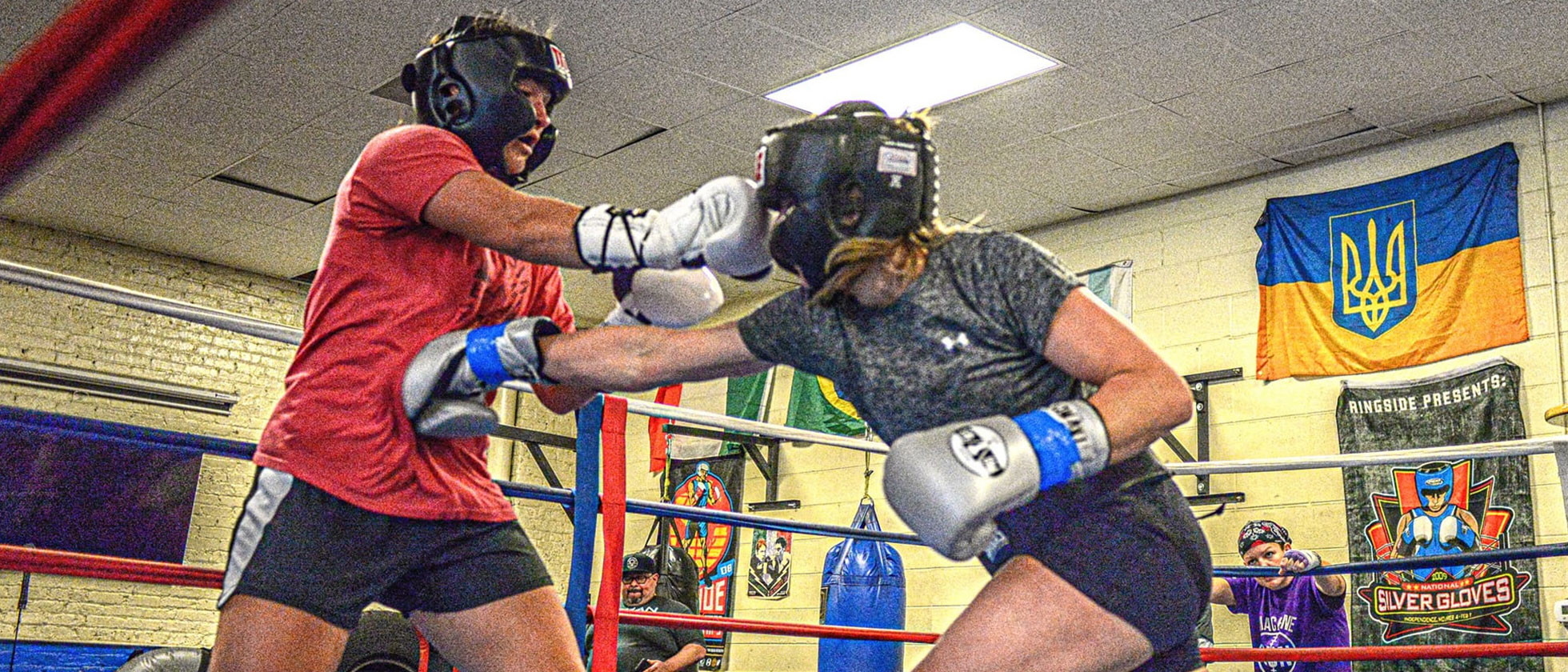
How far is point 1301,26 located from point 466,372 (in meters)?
4.18

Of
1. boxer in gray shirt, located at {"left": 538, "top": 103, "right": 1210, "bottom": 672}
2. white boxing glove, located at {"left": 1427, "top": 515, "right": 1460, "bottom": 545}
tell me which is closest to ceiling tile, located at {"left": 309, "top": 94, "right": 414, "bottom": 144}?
white boxing glove, located at {"left": 1427, "top": 515, "right": 1460, "bottom": 545}

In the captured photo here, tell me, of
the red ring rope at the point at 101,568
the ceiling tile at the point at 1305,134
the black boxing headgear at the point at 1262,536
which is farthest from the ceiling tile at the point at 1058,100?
the red ring rope at the point at 101,568

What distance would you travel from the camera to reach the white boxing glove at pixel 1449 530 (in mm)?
5379

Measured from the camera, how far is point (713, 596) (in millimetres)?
8484

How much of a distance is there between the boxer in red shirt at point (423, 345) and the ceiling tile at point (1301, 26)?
366 cm

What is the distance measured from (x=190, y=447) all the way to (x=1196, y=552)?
1431 mm

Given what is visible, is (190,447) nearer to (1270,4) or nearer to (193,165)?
(1270,4)

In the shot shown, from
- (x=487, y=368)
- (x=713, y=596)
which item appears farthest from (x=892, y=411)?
(x=713, y=596)

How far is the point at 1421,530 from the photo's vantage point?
547 centimetres

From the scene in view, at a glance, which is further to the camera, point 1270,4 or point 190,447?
point 1270,4

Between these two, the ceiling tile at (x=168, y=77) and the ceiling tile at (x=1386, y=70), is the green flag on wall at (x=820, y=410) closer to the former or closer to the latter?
the ceiling tile at (x=1386, y=70)

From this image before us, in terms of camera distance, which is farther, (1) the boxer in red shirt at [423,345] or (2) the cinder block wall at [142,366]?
(2) the cinder block wall at [142,366]

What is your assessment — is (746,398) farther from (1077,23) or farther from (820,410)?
(1077,23)

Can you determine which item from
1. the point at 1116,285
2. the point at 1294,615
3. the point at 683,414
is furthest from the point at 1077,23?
the point at 683,414
